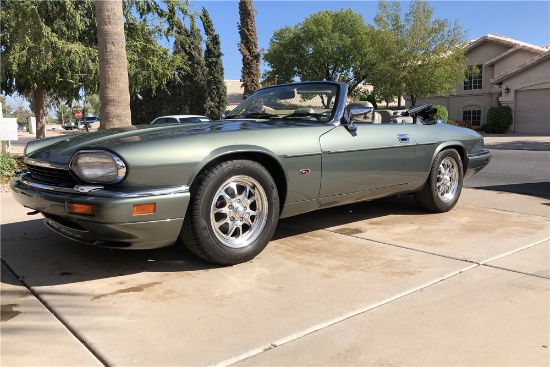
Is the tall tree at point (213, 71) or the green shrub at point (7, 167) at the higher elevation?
Answer: the tall tree at point (213, 71)

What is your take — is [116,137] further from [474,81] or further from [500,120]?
[474,81]

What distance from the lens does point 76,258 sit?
3715mm

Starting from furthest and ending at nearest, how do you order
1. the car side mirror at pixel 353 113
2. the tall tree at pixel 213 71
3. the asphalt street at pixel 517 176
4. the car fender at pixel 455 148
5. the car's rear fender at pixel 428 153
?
the tall tree at pixel 213 71
the asphalt street at pixel 517 176
the car fender at pixel 455 148
the car's rear fender at pixel 428 153
the car side mirror at pixel 353 113

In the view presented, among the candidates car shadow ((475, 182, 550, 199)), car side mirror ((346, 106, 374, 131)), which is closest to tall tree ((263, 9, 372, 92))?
car shadow ((475, 182, 550, 199))

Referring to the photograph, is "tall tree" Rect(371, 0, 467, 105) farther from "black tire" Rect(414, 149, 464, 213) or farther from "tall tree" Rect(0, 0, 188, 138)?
"black tire" Rect(414, 149, 464, 213)

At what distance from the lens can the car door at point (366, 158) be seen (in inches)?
156

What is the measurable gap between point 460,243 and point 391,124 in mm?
1334

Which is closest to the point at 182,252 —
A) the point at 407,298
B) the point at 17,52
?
the point at 407,298

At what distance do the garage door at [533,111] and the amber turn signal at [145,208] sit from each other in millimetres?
25815

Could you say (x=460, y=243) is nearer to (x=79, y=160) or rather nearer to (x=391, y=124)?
(x=391, y=124)

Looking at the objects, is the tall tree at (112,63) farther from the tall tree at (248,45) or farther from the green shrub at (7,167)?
the tall tree at (248,45)

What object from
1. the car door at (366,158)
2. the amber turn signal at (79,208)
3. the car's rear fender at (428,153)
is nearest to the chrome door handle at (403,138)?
the car door at (366,158)

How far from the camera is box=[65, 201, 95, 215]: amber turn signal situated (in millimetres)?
2928

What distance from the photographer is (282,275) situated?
3371 millimetres
